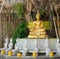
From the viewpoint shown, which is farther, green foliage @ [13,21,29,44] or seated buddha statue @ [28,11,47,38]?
green foliage @ [13,21,29,44]

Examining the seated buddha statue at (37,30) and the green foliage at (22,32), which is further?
the green foliage at (22,32)

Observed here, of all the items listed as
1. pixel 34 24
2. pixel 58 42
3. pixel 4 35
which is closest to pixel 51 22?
pixel 34 24

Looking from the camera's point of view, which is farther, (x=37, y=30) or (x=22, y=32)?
(x=22, y=32)

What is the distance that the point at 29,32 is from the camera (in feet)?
37.1

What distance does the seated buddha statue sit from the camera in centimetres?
1061

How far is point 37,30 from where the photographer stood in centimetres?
1080

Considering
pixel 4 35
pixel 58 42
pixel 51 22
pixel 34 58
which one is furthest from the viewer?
pixel 4 35

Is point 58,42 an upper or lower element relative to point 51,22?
lower

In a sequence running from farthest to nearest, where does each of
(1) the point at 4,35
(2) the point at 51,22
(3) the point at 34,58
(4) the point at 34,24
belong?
(1) the point at 4,35
(2) the point at 51,22
(4) the point at 34,24
(3) the point at 34,58

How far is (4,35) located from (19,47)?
330 cm

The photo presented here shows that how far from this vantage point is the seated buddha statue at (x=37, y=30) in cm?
1061

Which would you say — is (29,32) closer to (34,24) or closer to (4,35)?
(34,24)

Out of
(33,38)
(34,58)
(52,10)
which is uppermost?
(52,10)

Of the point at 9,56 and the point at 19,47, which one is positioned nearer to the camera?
the point at 9,56
